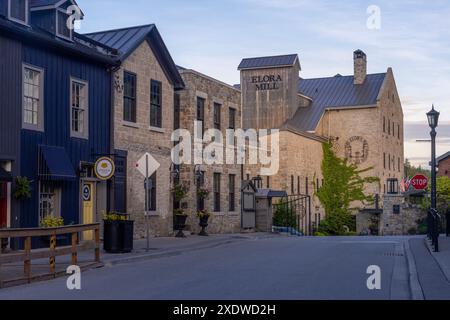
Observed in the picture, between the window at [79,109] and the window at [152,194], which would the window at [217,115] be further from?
the window at [79,109]

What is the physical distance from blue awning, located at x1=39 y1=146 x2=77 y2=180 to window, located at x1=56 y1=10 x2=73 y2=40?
352cm

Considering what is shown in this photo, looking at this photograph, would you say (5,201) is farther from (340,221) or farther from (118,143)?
(340,221)

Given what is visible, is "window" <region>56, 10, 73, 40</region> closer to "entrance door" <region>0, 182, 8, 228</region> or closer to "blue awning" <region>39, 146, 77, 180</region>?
"blue awning" <region>39, 146, 77, 180</region>

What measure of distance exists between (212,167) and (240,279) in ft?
58.9

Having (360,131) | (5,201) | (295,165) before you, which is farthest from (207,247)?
(360,131)

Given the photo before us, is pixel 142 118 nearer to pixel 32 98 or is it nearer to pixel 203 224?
pixel 203 224

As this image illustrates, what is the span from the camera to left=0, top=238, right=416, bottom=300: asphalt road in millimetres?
11242

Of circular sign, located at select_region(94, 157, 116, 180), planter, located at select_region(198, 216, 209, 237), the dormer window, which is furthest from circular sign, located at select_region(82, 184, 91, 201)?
planter, located at select_region(198, 216, 209, 237)

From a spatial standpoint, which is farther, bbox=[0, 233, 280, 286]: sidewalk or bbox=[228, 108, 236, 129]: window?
bbox=[228, 108, 236, 129]: window

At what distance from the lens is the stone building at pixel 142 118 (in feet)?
79.2

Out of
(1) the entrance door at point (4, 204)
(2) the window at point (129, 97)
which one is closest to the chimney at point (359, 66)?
(2) the window at point (129, 97)

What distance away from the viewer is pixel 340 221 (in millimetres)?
54000

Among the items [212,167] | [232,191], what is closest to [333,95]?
[232,191]

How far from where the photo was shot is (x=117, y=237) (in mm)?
19125
